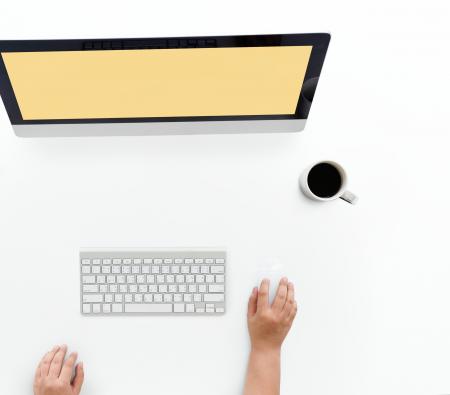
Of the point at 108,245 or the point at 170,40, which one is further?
the point at 108,245

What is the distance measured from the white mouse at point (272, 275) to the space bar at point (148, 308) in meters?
0.21

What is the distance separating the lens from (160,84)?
66 centimetres

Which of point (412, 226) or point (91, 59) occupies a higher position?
point (91, 59)

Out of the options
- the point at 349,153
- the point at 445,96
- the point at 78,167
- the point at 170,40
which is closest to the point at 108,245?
the point at 78,167

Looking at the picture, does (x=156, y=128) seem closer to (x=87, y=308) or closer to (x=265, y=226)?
(x=265, y=226)

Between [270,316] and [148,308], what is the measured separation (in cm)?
26

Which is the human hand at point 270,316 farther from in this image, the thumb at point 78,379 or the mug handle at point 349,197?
the thumb at point 78,379

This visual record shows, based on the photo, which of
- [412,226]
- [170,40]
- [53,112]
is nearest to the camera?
[170,40]

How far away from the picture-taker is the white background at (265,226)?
0.78m

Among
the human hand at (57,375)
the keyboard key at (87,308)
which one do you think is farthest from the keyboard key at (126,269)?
the human hand at (57,375)

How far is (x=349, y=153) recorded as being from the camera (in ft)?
2.60

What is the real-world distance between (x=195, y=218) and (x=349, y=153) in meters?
0.37

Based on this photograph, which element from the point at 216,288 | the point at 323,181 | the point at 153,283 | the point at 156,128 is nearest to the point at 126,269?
the point at 153,283

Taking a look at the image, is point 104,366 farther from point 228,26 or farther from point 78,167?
point 228,26
